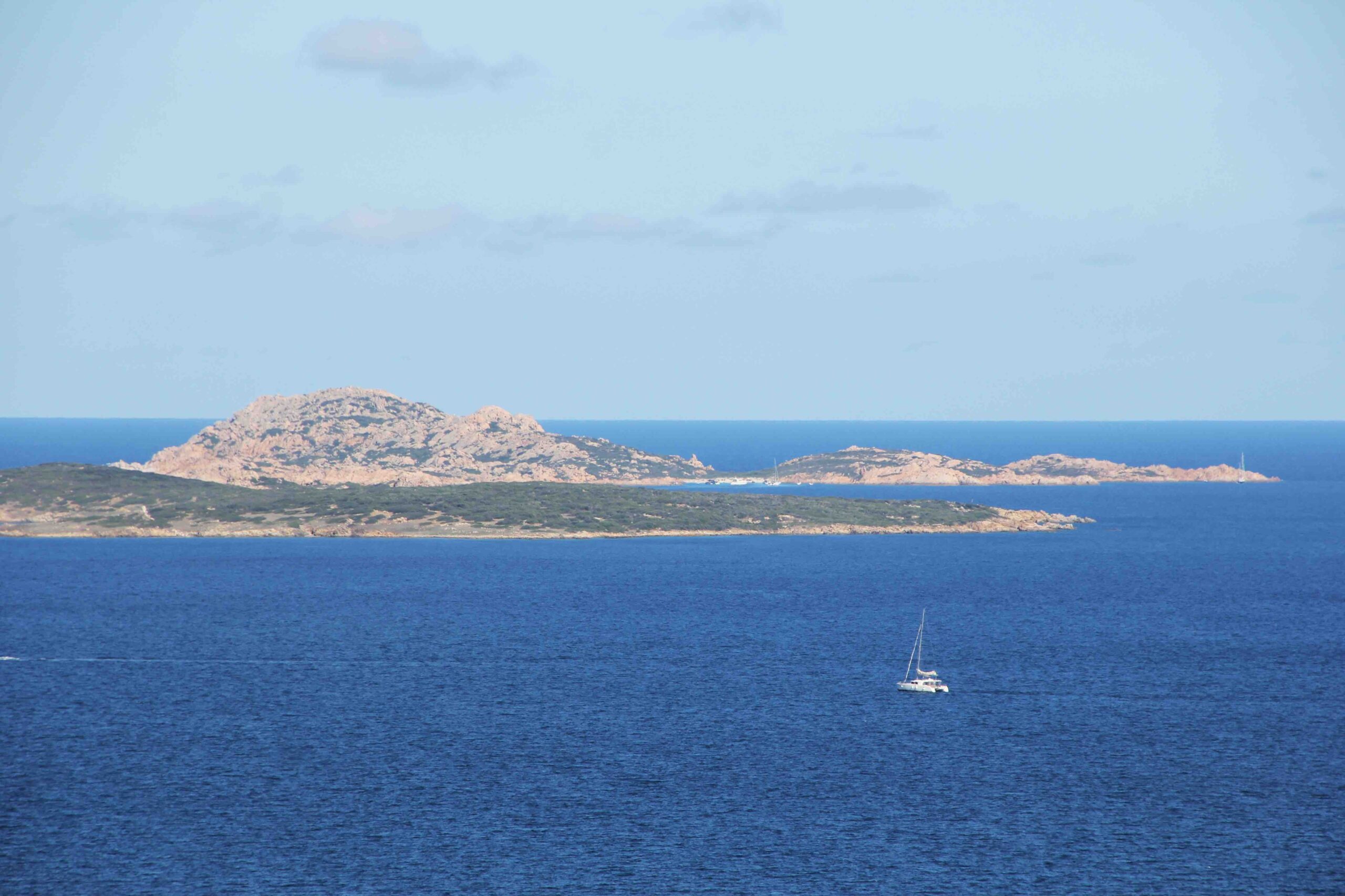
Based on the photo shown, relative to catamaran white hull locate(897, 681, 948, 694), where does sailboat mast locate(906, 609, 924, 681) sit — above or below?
above

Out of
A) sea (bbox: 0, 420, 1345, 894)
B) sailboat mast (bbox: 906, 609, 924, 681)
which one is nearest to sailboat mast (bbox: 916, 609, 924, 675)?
sailboat mast (bbox: 906, 609, 924, 681)

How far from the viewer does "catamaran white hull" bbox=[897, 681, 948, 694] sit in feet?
325

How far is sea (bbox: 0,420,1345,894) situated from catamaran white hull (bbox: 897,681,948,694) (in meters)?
1.27

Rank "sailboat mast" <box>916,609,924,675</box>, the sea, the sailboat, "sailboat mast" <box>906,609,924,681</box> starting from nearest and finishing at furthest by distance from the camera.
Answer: the sea → the sailboat → "sailboat mast" <box>916,609,924,675</box> → "sailboat mast" <box>906,609,924,681</box>

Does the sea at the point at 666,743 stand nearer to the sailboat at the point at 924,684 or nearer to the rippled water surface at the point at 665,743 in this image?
the rippled water surface at the point at 665,743

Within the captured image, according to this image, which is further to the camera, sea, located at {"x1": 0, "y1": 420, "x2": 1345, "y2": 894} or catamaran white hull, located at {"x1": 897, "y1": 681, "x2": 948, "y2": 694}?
catamaran white hull, located at {"x1": 897, "y1": 681, "x2": 948, "y2": 694}

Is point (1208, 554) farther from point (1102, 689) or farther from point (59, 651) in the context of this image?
point (59, 651)

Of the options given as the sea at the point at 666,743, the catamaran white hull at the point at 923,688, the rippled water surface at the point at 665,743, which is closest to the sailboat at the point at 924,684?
the catamaran white hull at the point at 923,688

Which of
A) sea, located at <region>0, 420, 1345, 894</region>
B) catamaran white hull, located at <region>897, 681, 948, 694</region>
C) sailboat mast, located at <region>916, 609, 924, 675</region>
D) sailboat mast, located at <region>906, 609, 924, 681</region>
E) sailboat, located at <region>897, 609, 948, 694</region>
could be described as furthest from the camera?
sailboat mast, located at <region>906, 609, 924, 681</region>

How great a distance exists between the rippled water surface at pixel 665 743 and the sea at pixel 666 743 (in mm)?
286

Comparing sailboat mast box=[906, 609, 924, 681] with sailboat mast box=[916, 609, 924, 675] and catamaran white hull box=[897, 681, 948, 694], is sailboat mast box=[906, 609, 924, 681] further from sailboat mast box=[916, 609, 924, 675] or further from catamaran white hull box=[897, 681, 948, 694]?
catamaran white hull box=[897, 681, 948, 694]

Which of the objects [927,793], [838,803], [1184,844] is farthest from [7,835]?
[1184,844]

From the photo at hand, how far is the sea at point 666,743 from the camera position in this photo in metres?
63.9

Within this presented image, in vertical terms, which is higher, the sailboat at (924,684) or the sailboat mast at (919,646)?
the sailboat mast at (919,646)
